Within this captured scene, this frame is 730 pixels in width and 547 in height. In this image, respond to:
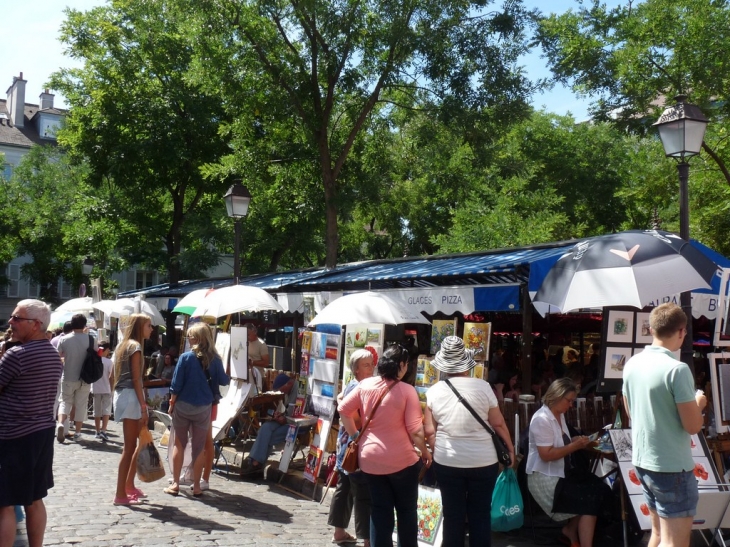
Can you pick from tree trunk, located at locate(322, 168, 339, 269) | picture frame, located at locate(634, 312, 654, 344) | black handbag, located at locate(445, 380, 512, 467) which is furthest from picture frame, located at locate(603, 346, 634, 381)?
tree trunk, located at locate(322, 168, 339, 269)

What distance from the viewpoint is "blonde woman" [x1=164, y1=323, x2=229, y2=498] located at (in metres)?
7.60

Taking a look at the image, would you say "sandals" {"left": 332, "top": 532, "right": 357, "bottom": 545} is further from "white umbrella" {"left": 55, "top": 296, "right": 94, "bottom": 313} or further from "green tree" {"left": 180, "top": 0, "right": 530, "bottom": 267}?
"white umbrella" {"left": 55, "top": 296, "right": 94, "bottom": 313}

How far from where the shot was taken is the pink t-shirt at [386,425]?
528 cm

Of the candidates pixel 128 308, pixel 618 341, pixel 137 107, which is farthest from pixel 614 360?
pixel 137 107

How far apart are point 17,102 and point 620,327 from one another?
62.6 metres

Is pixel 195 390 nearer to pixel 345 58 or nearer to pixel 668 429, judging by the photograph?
pixel 668 429

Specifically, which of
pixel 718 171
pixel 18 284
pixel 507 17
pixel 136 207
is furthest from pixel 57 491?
pixel 18 284

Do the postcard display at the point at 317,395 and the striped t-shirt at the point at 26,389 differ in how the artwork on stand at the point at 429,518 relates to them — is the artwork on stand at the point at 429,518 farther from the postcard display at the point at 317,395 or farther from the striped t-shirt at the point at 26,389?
the striped t-shirt at the point at 26,389

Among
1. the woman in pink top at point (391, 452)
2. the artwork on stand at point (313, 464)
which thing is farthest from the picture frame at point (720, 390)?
the artwork on stand at point (313, 464)

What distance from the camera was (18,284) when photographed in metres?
54.9

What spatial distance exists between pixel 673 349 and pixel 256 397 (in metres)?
6.67

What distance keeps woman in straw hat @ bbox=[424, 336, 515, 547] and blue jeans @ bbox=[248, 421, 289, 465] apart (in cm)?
426

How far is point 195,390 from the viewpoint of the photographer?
7.60 m

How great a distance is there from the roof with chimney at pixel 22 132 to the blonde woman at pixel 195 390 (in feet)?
182
